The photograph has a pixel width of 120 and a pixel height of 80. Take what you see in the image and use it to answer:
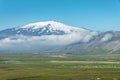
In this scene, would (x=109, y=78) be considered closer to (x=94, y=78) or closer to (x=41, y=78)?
(x=94, y=78)

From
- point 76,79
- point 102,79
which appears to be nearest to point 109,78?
point 102,79

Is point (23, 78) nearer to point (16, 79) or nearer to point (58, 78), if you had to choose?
point (16, 79)

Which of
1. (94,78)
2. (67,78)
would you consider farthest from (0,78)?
(94,78)

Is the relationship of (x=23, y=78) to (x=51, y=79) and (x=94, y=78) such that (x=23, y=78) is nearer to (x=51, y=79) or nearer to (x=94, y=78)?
(x=51, y=79)

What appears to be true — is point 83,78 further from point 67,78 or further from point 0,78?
point 0,78

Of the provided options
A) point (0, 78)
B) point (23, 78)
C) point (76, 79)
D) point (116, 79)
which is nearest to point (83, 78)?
point (76, 79)

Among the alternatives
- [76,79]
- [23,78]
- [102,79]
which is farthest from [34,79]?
[102,79]
